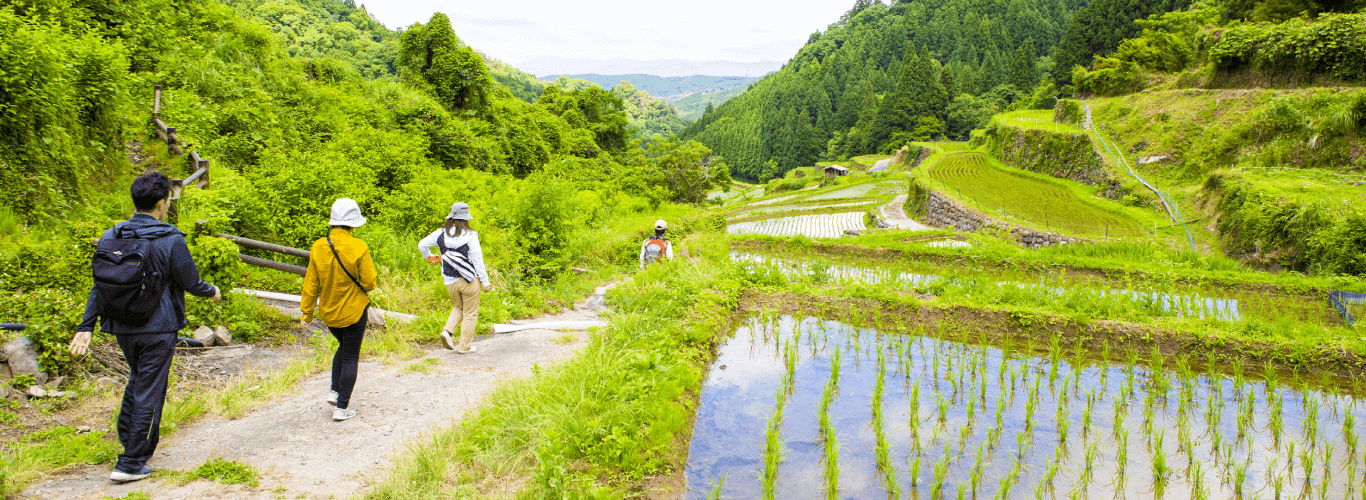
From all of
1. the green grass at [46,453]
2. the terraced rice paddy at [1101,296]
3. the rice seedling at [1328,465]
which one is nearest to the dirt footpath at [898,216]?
the terraced rice paddy at [1101,296]

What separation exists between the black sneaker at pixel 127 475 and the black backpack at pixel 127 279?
0.79 metres

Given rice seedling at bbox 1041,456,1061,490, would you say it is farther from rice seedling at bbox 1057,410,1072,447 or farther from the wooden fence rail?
the wooden fence rail

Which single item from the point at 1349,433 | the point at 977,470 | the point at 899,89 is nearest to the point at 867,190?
the point at 899,89

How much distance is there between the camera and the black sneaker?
3.29 meters

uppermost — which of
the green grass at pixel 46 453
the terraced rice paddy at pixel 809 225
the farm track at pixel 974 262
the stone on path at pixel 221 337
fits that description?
the stone on path at pixel 221 337

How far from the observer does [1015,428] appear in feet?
16.2

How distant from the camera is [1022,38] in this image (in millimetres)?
92625

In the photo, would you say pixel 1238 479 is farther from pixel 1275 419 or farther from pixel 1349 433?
pixel 1349 433

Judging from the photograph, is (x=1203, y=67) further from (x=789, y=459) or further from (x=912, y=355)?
(x=789, y=459)

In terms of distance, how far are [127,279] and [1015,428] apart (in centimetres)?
599

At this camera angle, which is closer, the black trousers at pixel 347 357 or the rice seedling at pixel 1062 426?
the black trousers at pixel 347 357

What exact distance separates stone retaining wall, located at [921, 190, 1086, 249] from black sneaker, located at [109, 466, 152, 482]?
55.2 ft

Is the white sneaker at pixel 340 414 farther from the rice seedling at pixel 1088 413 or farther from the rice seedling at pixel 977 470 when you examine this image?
the rice seedling at pixel 1088 413

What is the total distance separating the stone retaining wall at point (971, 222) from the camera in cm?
1595
